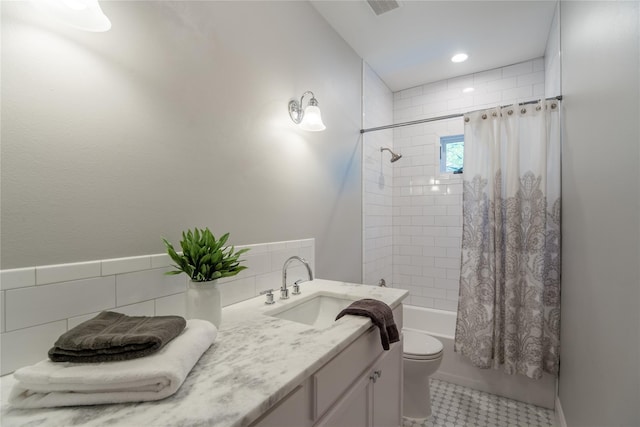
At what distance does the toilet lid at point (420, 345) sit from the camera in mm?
1828

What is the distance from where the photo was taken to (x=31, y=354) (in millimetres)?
753

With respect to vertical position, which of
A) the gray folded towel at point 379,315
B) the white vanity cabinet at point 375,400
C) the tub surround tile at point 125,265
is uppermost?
the tub surround tile at point 125,265

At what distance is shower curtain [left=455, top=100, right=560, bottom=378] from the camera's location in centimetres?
186

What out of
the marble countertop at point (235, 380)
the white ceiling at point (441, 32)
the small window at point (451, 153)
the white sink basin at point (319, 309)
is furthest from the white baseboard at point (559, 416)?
the white ceiling at point (441, 32)

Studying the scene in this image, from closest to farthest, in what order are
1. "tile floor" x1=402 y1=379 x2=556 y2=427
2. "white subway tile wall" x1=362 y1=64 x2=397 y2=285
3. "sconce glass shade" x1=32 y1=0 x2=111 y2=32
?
"sconce glass shade" x1=32 y1=0 x2=111 y2=32 → "tile floor" x1=402 y1=379 x2=556 y2=427 → "white subway tile wall" x1=362 y1=64 x2=397 y2=285

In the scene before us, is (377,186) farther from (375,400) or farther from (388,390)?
(375,400)

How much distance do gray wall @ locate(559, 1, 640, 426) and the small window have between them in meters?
1.20

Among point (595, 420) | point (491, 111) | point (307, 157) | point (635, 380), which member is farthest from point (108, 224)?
point (491, 111)

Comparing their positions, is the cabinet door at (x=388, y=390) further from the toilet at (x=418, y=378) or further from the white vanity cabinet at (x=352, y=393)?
the toilet at (x=418, y=378)

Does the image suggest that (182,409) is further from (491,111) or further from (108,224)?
(491,111)

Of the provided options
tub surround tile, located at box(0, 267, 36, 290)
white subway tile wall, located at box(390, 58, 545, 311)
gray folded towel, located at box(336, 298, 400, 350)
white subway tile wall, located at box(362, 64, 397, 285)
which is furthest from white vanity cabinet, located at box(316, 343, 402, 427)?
white subway tile wall, located at box(390, 58, 545, 311)

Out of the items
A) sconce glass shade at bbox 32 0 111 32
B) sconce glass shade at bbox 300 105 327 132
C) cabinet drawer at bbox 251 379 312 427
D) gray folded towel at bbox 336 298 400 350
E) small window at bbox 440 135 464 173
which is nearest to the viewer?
cabinet drawer at bbox 251 379 312 427

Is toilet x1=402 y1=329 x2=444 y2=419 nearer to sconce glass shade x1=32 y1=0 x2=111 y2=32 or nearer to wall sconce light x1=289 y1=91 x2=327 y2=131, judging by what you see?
wall sconce light x1=289 y1=91 x2=327 y2=131

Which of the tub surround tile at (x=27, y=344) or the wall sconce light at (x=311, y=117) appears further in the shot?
the wall sconce light at (x=311, y=117)
